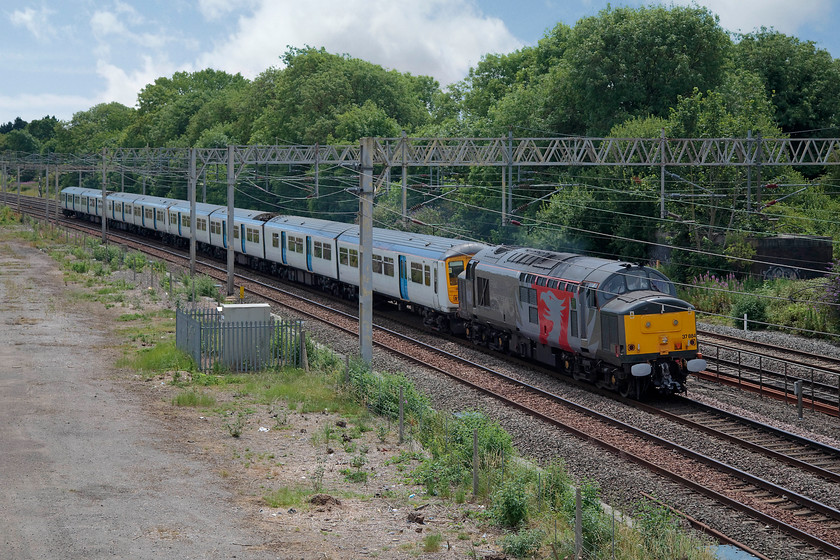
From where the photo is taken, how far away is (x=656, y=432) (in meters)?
19.7

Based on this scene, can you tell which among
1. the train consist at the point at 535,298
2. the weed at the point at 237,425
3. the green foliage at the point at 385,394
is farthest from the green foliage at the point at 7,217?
the weed at the point at 237,425

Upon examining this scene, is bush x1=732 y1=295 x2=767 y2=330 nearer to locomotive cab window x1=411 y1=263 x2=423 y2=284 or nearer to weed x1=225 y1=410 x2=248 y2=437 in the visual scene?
locomotive cab window x1=411 y1=263 x2=423 y2=284

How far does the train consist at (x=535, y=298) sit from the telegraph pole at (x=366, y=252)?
14.7 ft

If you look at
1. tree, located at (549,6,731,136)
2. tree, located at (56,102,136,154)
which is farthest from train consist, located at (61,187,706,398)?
tree, located at (56,102,136,154)

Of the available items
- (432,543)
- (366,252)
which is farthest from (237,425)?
(432,543)

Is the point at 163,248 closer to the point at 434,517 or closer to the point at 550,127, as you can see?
the point at 550,127

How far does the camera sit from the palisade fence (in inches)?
1008

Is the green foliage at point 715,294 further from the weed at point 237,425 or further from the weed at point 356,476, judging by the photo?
the weed at point 356,476

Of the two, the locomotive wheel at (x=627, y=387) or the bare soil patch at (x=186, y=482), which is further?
the locomotive wheel at (x=627, y=387)

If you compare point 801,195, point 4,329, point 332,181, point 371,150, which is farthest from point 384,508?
point 332,181

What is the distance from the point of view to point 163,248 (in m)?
64.8

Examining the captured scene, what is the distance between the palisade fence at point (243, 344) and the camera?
84.0 ft

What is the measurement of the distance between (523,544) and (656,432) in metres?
7.83

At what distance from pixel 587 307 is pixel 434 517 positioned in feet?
32.6
